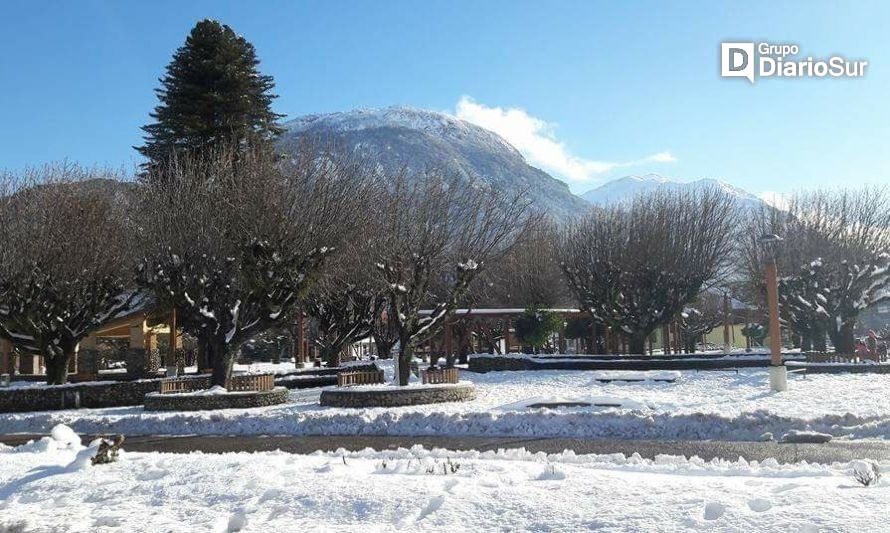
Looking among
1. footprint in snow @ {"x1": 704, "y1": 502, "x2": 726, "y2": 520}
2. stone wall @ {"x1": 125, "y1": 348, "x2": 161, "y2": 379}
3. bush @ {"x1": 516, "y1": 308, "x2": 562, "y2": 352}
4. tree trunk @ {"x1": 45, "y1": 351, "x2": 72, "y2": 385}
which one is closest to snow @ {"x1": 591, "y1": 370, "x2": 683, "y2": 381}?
bush @ {"x1": 516, "y1": 308, "x2": 562, "y2": 352}

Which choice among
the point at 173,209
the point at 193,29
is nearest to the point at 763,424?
the point at 173,209

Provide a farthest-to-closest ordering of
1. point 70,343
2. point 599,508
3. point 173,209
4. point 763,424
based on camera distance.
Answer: point 70,343 → point 173,209 → point 763,424 → point 599,508

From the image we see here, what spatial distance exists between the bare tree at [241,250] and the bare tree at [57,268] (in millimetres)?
3588

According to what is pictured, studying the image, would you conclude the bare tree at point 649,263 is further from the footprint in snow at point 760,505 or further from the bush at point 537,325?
the footprint in snow at point 760,505

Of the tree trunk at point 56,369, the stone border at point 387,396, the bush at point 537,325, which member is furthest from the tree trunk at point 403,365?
the bush at point 537,325

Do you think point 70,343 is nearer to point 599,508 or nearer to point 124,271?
point 124,271

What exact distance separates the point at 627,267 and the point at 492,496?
3034 centimetres

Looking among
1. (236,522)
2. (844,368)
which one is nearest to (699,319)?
(844,368)

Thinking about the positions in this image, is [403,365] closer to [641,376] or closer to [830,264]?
[641,376]

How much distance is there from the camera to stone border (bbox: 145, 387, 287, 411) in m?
20.9

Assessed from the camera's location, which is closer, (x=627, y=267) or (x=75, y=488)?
(x=75, y=488)

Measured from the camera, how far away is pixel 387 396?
792 inches

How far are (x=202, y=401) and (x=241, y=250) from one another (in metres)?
4.61

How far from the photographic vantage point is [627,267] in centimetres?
3716
